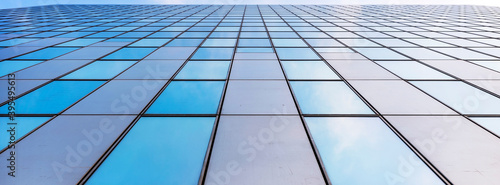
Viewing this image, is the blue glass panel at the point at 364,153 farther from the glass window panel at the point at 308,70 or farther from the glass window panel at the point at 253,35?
the glass window panel at the point at 253,35

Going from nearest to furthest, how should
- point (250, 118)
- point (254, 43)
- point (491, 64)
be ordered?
point (250, 118)
point (491, 64)
point (254, 43)

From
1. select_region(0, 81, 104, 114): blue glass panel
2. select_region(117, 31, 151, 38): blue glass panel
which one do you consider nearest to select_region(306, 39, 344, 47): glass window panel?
select_region(0, 81, 104, 114): blue glass panel

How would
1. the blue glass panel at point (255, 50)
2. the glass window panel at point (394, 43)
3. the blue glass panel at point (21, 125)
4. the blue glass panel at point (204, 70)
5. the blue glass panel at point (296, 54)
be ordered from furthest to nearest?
the glass window panel at point (394, 43), the blue glass panel at point (255, 50), the blue glass panel at point (296, 54), the blue glass panel at point (204, 70), the blue glass panel at point (21, 125)

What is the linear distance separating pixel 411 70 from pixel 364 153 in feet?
14.1

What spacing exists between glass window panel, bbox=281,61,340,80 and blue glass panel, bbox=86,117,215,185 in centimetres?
278

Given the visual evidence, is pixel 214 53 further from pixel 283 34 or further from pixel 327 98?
pixel 283 34

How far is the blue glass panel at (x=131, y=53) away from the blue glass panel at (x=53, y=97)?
2116mm

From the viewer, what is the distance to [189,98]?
438 cm

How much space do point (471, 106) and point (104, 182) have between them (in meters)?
5.88

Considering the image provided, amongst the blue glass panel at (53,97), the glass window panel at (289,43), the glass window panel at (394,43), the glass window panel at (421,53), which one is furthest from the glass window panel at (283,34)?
the blue glass panel at (53,97)

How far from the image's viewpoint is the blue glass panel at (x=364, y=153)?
2.57 meters

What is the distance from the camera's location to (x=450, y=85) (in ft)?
16.5

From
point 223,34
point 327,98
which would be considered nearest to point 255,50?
point 223,34

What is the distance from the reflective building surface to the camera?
104 inches
